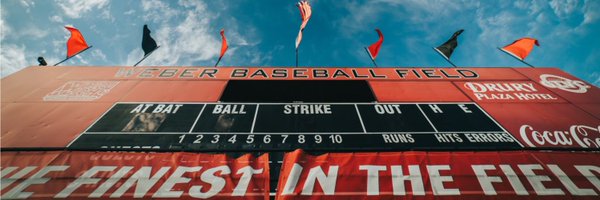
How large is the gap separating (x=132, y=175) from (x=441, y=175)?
6.20 m

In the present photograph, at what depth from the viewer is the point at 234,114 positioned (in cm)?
795

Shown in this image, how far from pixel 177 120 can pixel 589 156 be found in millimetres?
9846

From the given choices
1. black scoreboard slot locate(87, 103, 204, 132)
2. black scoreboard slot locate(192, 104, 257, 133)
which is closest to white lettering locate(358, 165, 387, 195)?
black scoreboard slot locate(192, 104, 257, 133)

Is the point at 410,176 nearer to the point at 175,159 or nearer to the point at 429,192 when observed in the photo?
the point at 429,192

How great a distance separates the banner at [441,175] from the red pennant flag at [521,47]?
739 cm

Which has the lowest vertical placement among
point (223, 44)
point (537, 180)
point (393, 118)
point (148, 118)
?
point (537, 180)

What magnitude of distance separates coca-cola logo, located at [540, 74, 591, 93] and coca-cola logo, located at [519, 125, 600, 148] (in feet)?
8.19

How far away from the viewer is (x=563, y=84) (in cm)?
981

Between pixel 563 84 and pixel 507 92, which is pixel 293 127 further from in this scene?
pixel 563 84

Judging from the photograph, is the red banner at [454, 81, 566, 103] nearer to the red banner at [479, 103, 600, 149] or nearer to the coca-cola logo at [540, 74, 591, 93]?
the red banner at [479, 103, 600, 149]

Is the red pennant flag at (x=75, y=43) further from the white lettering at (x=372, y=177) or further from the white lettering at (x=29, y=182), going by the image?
the white lettering at (x=372, y=177)

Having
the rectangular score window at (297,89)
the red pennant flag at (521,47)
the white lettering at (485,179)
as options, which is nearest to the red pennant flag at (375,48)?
the rectangular score window at (297,89)

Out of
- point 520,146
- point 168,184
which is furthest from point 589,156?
point 168,184

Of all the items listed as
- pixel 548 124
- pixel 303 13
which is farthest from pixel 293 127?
pixel 303 13
